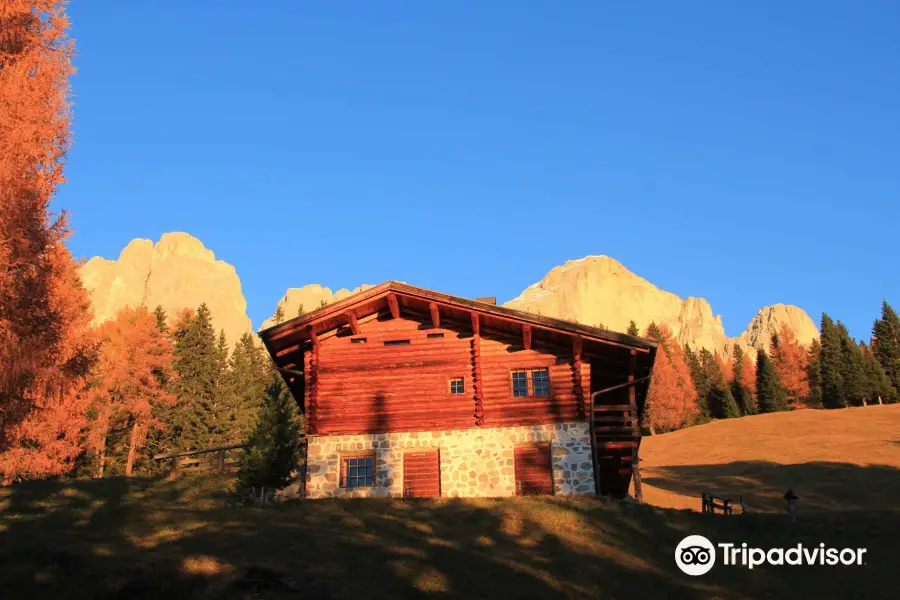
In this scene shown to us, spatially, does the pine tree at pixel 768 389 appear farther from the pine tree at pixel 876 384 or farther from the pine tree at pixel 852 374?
the pine tree at pixel 876 384

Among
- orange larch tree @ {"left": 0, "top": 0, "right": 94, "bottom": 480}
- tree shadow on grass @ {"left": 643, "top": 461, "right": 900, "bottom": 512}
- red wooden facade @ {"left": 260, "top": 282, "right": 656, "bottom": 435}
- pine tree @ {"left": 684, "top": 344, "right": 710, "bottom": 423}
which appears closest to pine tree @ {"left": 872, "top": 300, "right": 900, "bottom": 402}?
pine tree @ {"left": 684, "top": 344, "right": 710, "bottom": 423}

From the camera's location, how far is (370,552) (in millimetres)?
17812

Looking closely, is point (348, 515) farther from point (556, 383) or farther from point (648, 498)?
point (648, 498)

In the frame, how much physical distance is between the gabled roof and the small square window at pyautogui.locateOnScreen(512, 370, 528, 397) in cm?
157

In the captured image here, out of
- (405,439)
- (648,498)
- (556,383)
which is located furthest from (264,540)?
(648,498)

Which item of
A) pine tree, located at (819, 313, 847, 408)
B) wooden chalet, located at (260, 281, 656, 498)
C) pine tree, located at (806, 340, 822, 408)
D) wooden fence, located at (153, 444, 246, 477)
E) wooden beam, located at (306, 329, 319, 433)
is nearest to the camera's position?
wooden chalet, located at (260, 281, 656, 498)

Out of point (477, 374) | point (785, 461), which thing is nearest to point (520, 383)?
point (477, 374)

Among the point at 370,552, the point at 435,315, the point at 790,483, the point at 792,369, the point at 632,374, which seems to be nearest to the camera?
the point at 370,552

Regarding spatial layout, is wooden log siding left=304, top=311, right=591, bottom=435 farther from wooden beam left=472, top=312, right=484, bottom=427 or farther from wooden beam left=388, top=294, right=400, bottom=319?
wooden beam left=388, top=294, right=400, bottom=319

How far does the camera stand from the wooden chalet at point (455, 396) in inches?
1041

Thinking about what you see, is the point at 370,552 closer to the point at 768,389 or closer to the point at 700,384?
the point at 768,389

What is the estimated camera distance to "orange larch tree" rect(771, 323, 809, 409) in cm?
9712

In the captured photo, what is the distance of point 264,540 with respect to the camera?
18.4 m

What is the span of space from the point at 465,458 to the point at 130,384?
103ft
